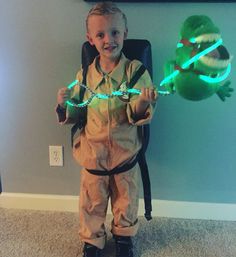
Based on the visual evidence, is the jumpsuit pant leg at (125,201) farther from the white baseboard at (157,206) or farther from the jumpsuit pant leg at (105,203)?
the white baseboard at (157,206)

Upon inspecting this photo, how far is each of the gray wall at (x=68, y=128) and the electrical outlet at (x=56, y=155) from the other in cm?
2

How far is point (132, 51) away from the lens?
1.35 m

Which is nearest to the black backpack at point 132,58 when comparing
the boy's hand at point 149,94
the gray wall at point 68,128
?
the gray wall at point 68,128

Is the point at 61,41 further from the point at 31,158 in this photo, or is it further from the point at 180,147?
the point at 180,147

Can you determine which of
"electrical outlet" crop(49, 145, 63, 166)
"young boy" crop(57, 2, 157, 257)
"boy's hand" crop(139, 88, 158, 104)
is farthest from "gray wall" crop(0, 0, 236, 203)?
"boy's hand" crop(139, 88, 158, 104)

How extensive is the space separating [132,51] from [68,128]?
0.46 meters

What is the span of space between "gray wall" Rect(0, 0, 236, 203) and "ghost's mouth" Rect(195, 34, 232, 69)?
1.74ft

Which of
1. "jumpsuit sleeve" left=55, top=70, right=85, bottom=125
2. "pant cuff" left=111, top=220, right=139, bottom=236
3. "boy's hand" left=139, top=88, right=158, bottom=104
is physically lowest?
"pant cuff" left=111, top=220, right=139, bottom=236

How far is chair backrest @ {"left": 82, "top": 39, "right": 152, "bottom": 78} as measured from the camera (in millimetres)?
1347

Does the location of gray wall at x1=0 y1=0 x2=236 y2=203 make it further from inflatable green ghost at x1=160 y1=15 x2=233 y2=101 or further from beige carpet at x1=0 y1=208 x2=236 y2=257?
inflatable green ghost at x1=160 y1=15 x2=233 y2=101

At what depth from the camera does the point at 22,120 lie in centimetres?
163

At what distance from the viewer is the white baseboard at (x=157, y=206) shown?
164 centimetres

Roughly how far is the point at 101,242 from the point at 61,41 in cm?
80

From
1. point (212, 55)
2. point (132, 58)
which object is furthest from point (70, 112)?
point (212, 55)
